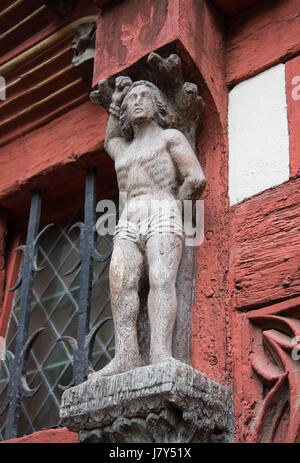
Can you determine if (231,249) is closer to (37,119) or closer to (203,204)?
(203,204)

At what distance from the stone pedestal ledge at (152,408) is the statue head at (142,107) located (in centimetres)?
108

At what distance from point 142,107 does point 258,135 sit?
501 millimetres

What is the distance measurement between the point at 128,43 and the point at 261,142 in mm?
747

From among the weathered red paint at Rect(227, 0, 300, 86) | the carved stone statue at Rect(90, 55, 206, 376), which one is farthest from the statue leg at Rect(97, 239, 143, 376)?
the weathered red paint at Rect(227, 0, 300, 86)

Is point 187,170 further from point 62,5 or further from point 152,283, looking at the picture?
point 62,5

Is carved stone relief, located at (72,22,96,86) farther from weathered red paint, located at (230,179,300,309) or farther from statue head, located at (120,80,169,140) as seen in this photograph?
weathered red paint, located at (230,179,300,309)

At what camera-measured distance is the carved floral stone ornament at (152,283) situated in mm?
2479

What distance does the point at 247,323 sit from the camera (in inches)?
111

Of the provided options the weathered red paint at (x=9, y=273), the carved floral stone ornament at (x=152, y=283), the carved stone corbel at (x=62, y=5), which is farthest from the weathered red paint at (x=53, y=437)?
the carved stone corbel at (x=62, y=5)

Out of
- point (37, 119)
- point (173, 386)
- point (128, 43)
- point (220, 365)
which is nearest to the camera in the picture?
point (173, 386)

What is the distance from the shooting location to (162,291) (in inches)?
107

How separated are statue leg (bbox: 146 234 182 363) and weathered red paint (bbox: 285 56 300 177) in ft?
1.88

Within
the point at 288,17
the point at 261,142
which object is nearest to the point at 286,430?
the point at 261,142

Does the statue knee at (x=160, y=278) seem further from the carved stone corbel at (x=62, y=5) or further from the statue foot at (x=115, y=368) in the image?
the carved stone corbel at (x=62, y=5)
